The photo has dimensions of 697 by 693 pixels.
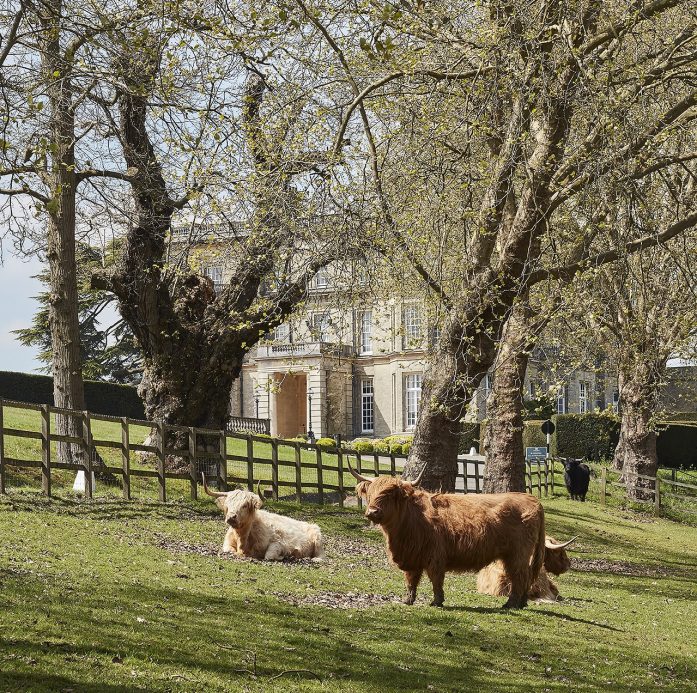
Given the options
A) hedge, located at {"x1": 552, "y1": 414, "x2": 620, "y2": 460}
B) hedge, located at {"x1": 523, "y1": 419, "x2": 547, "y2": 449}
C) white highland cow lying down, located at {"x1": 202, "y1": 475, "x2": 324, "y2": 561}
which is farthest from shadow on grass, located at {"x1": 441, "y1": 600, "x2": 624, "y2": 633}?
hedge, located at {"x1": 523, "y1": 419, "x2": 547, "y2": 449}

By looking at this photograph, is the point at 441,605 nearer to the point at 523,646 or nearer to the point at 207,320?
the point at 523,646

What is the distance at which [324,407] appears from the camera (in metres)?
69.6

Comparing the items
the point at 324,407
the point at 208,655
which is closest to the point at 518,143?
the point at 208,655

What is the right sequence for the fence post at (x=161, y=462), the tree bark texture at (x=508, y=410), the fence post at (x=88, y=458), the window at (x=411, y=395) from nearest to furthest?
1. the fence post at (x=88, y=458)
2. the fence post at (x=161, y=462)
3. the tree bark texture at (x=508, y=410)
4. the window at (x=411, y=395)

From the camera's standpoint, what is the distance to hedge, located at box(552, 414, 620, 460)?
46281 mm

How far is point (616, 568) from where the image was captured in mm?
19062

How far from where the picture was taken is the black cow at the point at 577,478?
3331 centimetres

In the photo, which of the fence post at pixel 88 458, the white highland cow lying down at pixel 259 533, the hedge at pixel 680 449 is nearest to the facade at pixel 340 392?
the hedge at pixel 680 449

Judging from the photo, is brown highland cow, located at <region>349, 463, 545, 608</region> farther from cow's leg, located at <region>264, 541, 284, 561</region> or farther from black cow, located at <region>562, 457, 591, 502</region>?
black cow, located at <region>562, 457, 591, 502</region>

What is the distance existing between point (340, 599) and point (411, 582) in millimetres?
859

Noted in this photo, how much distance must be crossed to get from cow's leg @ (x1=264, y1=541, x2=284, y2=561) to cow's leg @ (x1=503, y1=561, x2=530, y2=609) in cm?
374

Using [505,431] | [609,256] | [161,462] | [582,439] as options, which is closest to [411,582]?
[609,256]

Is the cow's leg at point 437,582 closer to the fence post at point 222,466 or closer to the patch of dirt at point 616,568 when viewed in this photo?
the patch of dirt at point 616,568

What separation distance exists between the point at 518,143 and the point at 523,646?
27.1 ft
